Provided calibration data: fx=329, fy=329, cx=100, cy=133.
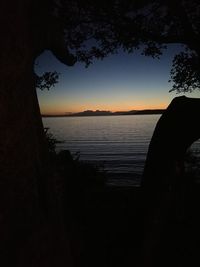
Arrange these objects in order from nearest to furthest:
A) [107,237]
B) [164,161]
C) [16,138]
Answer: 1. [16,138]
2. [164,161]
3. [107,237]

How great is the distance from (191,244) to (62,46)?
19.9 feet

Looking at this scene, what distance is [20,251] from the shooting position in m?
3.00

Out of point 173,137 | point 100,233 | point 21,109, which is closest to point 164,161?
point 173,137

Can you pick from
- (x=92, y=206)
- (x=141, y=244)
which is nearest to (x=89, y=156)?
(x=92, y=206)

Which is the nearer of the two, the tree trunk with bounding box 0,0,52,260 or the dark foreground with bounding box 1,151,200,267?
the tree trunk with bounding box 0,0,52,260

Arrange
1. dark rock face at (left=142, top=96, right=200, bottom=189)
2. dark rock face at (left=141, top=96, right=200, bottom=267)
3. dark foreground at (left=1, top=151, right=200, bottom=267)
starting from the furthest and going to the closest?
dark rock face at (left=142, top=96, right=200, bottom=189) < dark rock face at (left=141, top=96, right=200, bottom=267) < dark foreground at (left=1, top=151, right=200, bottom=267)

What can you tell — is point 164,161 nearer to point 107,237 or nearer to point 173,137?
point 173,137

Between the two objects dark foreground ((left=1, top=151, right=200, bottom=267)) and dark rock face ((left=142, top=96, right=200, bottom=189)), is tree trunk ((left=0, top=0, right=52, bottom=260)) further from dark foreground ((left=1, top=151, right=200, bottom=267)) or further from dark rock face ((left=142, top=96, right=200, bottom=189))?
dark rock face ((left=142, top=96, right=200, bottom=189))

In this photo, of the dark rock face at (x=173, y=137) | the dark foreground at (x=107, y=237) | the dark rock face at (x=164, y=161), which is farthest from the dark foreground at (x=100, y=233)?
the dark rock face at (x=173, y=137)

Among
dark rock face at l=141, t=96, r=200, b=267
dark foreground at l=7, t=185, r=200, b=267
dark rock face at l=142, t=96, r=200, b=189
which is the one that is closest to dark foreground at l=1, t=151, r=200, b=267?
dark foreground at l=7, t=185, r=200, b=267

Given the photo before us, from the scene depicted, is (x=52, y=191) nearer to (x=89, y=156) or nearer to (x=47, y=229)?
(x=47, y=229)

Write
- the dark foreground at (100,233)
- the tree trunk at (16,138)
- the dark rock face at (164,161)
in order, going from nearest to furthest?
the tree trunk at (16,138)
the dark foreground at (100,233)
the dark rock face at (164,161)

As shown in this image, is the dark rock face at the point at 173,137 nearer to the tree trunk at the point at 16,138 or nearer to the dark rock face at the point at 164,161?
the dark rock face at the point at 164,161

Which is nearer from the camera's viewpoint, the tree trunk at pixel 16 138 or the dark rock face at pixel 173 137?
the tree trunk at pixel 16 138
